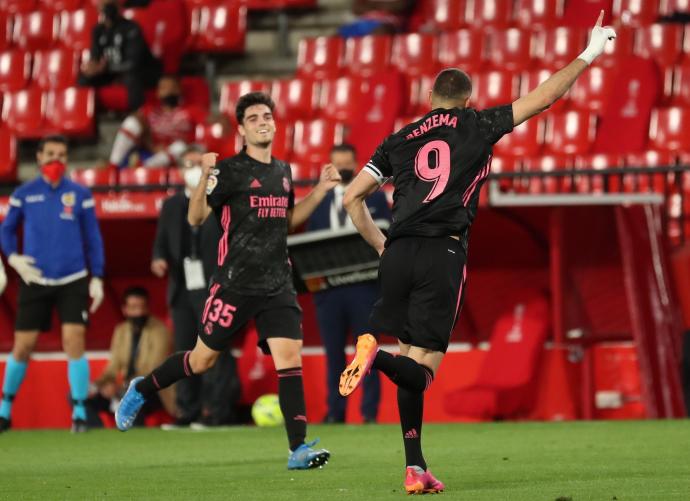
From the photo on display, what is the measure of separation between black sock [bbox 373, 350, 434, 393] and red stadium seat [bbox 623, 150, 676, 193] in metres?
5.79

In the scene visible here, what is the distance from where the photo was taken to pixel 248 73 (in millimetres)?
16406

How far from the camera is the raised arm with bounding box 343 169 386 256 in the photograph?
5.70 meters

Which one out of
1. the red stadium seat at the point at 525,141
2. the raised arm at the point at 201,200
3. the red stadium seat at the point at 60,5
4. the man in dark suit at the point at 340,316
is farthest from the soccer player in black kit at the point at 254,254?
the red stadium seat at the point at 60,5

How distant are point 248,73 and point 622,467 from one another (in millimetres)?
10723

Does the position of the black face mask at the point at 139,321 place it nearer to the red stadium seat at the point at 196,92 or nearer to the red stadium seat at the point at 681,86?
the red stadium seat at the point at 196,92

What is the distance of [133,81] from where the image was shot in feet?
51.1

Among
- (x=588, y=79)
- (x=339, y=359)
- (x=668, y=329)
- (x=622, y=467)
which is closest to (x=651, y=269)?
(x=668, y=329)

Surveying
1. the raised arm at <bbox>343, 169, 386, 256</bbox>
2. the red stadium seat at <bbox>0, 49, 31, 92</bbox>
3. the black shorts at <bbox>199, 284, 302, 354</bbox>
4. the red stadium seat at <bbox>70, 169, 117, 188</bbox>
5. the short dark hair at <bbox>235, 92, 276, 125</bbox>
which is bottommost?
the black shorts at <bbox>199, 284, 302, 354</bbox>

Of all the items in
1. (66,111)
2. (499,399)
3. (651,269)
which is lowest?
(499,399)

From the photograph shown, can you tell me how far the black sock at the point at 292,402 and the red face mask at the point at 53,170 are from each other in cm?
373

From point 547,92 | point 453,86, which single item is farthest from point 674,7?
point 547,92

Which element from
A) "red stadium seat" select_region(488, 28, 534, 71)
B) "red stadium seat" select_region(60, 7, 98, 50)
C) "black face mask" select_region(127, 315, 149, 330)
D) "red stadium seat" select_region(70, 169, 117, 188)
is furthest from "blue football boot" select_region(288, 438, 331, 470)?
"red stadium seat" select_region(60, 7, 98, 50)

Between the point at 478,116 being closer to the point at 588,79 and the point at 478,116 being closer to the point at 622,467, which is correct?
the point at 622,467

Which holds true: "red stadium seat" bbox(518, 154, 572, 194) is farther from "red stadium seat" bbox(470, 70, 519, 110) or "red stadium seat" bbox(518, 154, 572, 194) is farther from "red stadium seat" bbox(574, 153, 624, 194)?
"red stadium seat" bbox(470, 70, 519, 110)
